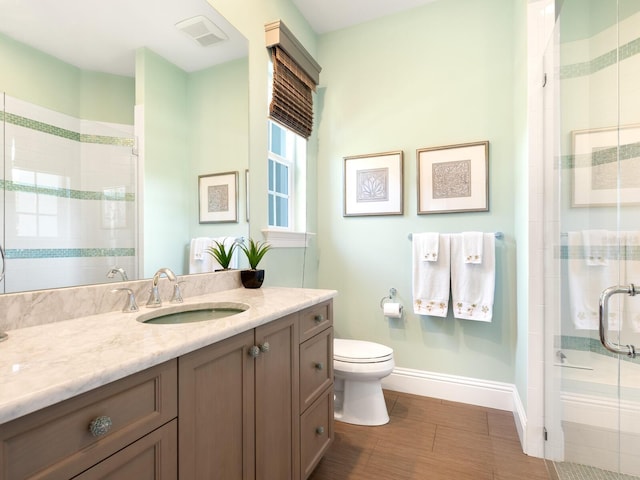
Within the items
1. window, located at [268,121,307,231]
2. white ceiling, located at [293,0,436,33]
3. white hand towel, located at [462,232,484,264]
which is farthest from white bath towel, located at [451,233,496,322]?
white ceiling, located at [293,0,436,33]

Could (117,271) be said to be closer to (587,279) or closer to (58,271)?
(58,271)

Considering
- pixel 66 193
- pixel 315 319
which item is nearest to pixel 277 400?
pixel 315 319

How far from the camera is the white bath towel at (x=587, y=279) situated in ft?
4.09

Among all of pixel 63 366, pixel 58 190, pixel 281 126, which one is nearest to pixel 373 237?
pixel 281 126

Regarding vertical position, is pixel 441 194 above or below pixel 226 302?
above

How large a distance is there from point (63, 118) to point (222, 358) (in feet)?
2.95

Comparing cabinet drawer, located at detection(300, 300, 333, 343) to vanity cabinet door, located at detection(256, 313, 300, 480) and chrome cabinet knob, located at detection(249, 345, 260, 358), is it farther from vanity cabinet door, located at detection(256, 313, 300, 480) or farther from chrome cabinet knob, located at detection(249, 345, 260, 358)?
chrome cabinet knob, located at detection(249, 345, 260, 358)

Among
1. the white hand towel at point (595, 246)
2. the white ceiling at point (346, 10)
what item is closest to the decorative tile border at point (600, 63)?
the white hand towel at point (595, 246)

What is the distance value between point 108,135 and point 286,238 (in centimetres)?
134

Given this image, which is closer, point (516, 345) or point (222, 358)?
point (222, 358)

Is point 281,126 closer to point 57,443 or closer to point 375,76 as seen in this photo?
point 375,76

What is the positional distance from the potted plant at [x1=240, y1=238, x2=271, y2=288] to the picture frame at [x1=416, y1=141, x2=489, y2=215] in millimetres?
1273

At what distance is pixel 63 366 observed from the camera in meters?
0.64

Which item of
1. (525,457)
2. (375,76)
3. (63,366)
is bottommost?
(525,457)
